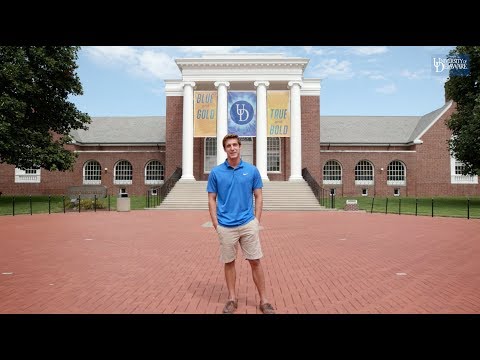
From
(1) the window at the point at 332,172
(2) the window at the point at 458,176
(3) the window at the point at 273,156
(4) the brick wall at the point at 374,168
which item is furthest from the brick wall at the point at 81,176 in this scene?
(2) the window at the point at 458,176

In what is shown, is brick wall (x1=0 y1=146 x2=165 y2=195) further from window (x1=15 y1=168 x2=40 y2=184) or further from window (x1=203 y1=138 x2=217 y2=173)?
window (x1=203 y1=138 x2=217 y2=173)

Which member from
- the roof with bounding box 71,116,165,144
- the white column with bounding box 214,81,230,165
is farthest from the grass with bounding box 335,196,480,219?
the roof with bounding box 71,116,165,144

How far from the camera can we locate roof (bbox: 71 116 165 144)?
142ft

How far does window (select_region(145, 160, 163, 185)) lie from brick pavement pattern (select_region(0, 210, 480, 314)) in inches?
1087

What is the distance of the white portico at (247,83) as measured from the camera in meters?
32.5

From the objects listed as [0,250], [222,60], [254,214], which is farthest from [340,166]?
[254,214]

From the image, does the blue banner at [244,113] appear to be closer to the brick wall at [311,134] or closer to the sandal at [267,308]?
the brick wall at [311,134]

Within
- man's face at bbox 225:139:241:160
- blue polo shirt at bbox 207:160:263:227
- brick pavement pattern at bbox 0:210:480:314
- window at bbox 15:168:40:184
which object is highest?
window at bbox 15:168:40:184

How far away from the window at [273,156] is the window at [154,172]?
10926mm

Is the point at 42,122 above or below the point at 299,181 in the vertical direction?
above

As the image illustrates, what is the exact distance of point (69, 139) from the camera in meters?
29.9

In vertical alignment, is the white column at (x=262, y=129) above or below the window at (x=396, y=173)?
above
